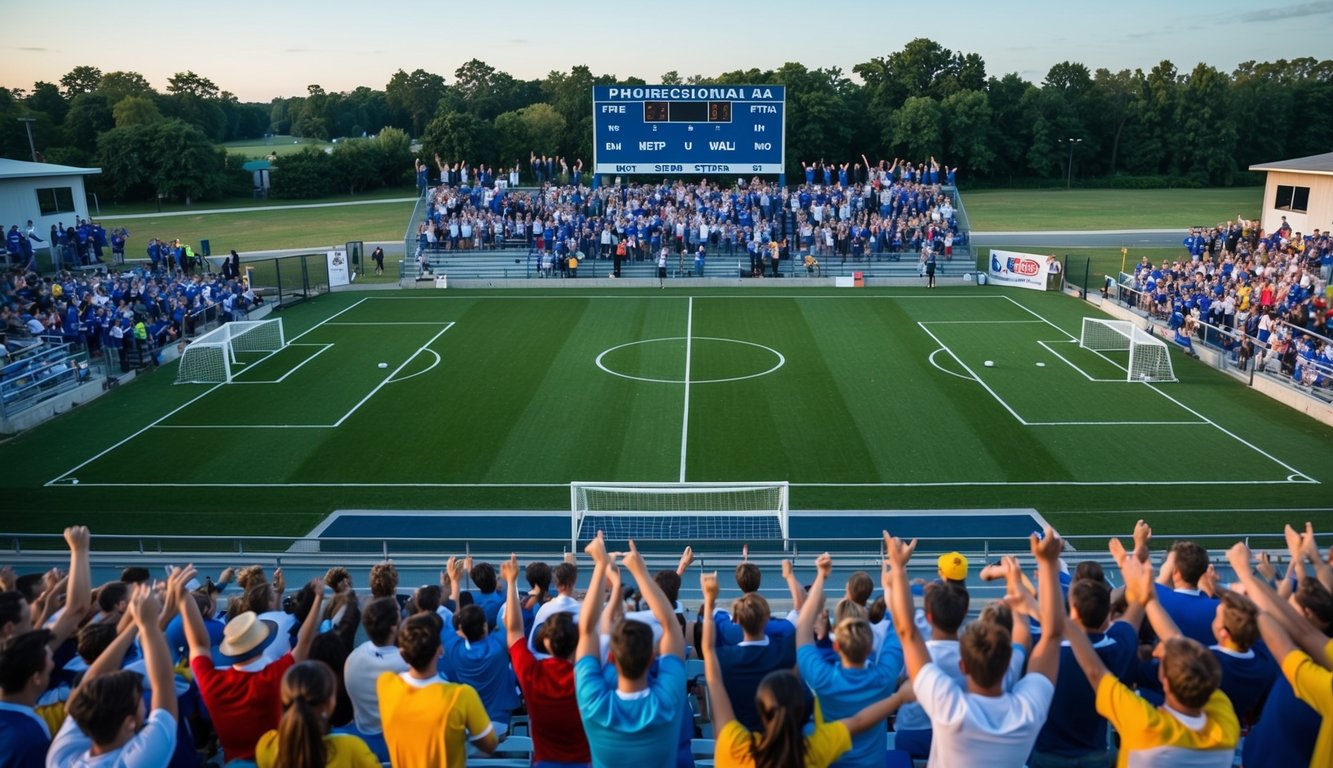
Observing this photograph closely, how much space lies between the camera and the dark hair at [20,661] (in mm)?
5016

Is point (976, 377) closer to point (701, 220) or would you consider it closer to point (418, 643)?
point (701, 220)

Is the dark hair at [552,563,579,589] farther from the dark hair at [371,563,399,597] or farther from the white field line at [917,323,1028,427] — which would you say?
the white field line at [917,323,1028,427]

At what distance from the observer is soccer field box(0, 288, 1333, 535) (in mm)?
18609

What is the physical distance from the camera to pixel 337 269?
41500mm

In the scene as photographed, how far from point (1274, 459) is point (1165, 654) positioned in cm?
1827

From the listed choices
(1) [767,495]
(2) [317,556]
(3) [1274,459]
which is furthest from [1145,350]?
(2) [317,556]

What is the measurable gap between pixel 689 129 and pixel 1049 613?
41.6 metres

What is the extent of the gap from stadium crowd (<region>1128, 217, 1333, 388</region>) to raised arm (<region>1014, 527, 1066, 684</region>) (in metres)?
22.7

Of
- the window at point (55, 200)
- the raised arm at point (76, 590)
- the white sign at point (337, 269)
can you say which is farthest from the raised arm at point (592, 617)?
the window at point (55, 200)

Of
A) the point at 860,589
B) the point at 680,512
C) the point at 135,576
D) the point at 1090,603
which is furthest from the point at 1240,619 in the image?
the point at 680,512

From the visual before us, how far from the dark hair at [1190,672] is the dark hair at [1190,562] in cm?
257

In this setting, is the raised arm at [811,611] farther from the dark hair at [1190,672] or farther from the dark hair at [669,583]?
the dark hair at [1190,672]

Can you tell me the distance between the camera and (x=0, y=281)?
1256 inches

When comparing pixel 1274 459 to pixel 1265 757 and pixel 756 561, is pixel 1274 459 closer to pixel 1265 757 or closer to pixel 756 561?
pixel 756 561
